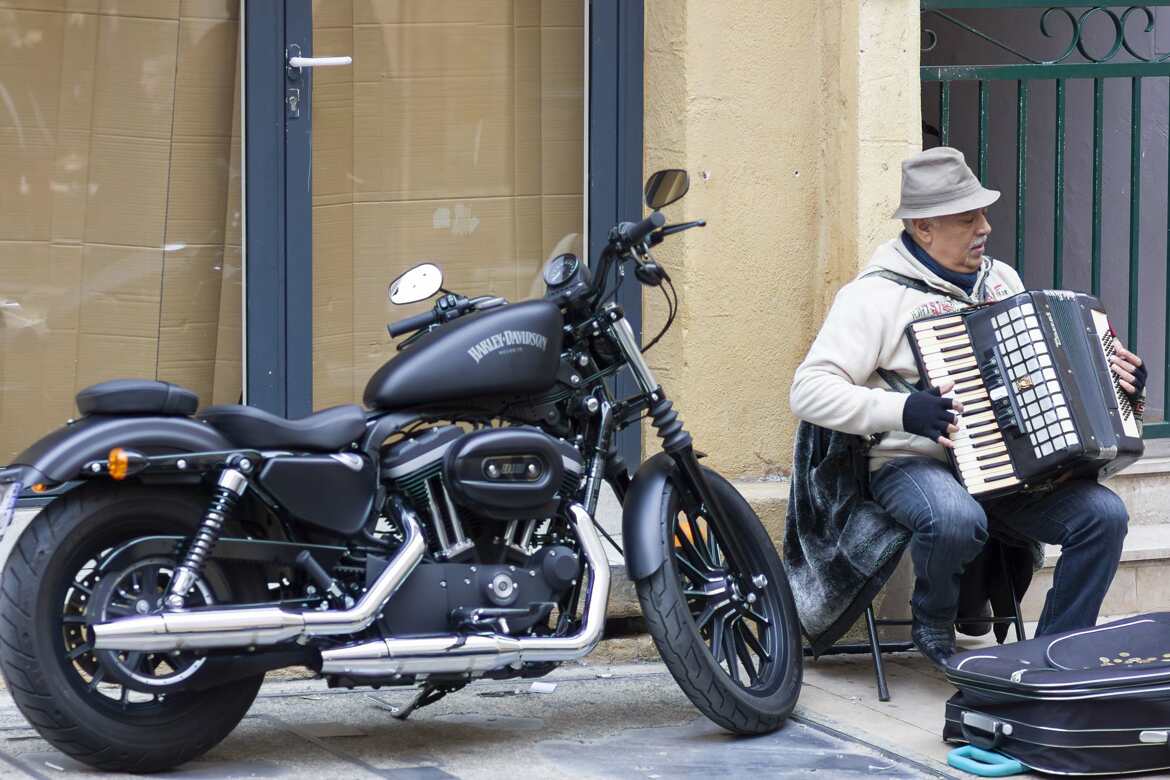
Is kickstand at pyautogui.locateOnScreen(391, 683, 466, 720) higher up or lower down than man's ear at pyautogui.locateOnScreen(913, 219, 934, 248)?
lower down

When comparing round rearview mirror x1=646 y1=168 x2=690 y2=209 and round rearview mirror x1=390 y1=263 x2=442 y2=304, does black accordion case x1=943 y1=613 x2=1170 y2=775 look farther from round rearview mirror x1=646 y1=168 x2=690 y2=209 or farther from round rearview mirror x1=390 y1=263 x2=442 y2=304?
round rearview mirror x1=390 y1=263 x2=442 y2=304

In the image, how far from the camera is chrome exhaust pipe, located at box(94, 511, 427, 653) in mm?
3570

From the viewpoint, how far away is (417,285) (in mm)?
4039

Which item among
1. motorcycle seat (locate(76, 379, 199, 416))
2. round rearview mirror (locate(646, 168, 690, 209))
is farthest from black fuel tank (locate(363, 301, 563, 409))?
motorcycle seat (locate(76, 379, 199, 416))

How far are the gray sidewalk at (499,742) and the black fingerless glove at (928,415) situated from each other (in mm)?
794

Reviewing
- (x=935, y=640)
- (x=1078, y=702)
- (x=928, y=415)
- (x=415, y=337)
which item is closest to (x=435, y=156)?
(x=415, y=337)

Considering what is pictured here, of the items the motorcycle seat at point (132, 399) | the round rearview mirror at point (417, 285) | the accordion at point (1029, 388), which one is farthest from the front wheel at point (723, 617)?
the motorcycle seat at point (132, 399)

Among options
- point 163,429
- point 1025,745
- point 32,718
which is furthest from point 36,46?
point 1025,745

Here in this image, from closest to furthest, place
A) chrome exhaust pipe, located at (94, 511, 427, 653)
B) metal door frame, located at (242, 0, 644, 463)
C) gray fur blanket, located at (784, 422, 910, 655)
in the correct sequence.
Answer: chrome exhaust pipe, located at (94, 511, 427, 653) < gray fur blanket, located at (784, 422, 910, 655) < metal door frame, located at (242, 0, 644, 463)

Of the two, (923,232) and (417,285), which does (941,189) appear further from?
(417,285)

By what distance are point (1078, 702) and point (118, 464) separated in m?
2.19

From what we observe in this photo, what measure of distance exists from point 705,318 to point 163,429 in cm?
204

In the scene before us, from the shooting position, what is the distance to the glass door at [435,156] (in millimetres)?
5316

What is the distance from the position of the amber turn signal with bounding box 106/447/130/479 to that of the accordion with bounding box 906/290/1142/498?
201cm
